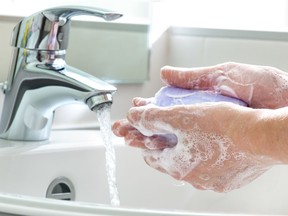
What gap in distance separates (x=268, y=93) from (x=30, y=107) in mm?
317

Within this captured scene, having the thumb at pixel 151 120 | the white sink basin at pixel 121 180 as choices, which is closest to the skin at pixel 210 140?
the thumb at pixel 151 120

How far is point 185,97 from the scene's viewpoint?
28.7 inches

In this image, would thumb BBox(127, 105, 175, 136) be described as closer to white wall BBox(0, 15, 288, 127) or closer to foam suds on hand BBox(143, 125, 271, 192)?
foam suds on hand BBox(143, 125, 271, 192)

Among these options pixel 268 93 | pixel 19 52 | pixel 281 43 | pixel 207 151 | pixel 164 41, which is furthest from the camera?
pixel 164 41

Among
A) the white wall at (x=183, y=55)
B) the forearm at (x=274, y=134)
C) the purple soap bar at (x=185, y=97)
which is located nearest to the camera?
the forearm at (x=274, y=134)

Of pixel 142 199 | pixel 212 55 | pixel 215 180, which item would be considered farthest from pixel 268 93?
pixel 212 55

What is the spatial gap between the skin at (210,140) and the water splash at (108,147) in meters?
0.14

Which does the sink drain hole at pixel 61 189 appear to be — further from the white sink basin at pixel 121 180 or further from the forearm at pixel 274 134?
the forearm at pixel 274 134

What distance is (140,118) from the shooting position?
637 mm

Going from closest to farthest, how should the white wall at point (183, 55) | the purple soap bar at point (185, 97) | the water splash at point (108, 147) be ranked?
the purple soap bar at point (185, 97)
the water splash at point (108, 147)
the white wall at point (183, 55)

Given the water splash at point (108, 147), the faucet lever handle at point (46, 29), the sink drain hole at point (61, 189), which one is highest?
the faucet lever handle at point (46, 29)

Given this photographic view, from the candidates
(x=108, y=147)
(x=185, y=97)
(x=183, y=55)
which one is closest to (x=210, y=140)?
(x=185, y=97)

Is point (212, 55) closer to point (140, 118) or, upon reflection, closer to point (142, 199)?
point (142, 199)

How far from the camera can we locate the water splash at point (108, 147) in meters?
0.82
